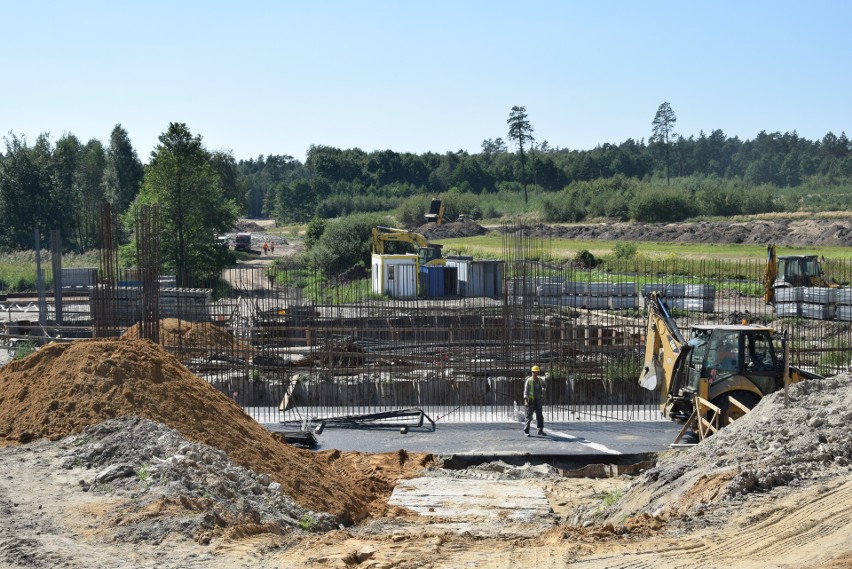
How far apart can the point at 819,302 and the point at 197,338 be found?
16.5m

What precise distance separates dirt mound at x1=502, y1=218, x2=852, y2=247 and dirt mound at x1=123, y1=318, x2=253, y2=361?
27323 mm

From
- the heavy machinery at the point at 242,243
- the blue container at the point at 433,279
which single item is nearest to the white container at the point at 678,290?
the blue container at the point at 433,279

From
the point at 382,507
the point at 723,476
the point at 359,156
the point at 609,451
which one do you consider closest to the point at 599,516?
the point at 723,476

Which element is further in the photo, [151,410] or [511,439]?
[511,439]

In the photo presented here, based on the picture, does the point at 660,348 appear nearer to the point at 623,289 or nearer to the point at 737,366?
the point at 737,366

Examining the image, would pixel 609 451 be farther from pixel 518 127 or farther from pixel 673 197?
pixel 518 127

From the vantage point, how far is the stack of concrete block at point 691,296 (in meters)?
26.2

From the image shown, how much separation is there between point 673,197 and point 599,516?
2323 inches

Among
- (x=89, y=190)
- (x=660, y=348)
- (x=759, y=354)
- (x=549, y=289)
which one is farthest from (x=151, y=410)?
(x=89, y=190)

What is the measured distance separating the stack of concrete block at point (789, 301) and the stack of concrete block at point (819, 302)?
23cm

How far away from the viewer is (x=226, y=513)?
29.0 feet

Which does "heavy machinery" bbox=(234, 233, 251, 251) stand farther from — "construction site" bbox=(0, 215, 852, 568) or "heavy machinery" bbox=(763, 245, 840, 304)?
"construction site" bbox=(0, 215, 852, 568)

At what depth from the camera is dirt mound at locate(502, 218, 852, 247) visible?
49281mm

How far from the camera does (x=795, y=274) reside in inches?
1115
